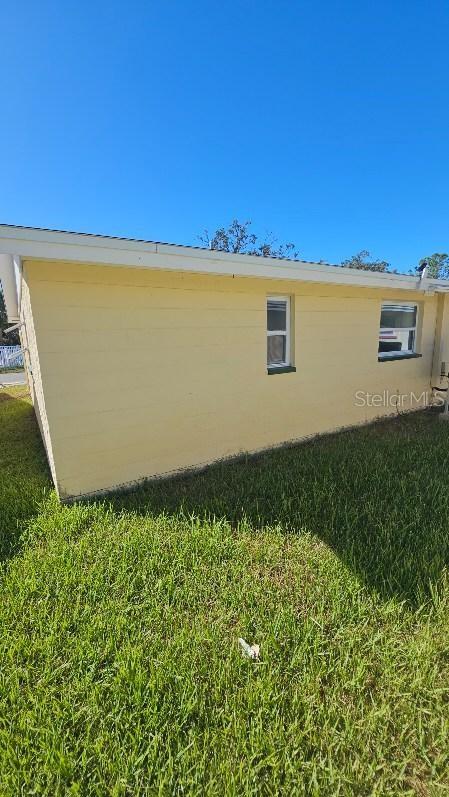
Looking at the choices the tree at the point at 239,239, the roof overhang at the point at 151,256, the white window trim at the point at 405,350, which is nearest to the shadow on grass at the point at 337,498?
the white window trim at the point at 405,350

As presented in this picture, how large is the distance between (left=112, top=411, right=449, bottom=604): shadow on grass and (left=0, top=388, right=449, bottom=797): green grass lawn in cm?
2

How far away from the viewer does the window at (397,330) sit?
7359 mm

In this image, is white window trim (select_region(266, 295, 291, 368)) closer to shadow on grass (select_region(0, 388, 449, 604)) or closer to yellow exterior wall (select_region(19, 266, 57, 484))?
shadow on grass (select_region(0, 388, 449, 604))

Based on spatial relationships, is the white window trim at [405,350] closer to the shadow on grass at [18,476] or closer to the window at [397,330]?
the window at [397,330]

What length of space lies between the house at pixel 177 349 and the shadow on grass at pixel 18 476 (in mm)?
378

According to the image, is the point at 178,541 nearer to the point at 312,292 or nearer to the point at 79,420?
the point at 79,420

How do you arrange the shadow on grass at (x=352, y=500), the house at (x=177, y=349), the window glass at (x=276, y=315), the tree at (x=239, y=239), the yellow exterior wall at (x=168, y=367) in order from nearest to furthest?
the shadow on grass at (x=352, y=500) → the house at (x=177, y=349) → the yellow exterior wall at (x=168, y=367) → the window glass at (x=276, y=315) → the tree at (x=239, y=239)

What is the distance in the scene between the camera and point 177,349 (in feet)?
14.6

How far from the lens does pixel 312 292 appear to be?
562cm

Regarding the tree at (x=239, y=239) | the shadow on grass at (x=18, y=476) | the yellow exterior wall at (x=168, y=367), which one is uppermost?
the tree at (x=239, y=239)

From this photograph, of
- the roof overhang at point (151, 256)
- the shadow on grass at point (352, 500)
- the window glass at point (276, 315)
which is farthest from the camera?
the window glass at point (276, 315)

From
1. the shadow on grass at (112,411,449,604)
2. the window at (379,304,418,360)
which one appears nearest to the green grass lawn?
the shadow on grass at (112,411,449,604)

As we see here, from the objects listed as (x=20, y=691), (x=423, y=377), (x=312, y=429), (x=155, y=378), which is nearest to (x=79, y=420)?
(x=155, y=378)

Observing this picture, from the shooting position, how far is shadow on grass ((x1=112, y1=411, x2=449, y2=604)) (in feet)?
8.97
